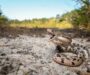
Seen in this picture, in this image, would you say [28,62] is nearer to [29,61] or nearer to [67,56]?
[29,61]

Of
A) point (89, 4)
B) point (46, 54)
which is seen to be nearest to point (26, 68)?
point (46, 54)

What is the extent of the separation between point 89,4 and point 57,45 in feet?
16.0

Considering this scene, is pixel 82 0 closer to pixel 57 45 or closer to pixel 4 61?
pixel 57 45

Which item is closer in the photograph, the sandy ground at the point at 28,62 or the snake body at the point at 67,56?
the sandy ground at the point at 28,62

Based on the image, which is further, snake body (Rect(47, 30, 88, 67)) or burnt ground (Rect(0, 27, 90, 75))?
snake body (Rect(47, 30, 88, 67))

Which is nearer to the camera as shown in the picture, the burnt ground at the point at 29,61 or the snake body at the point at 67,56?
the burnt ground at the point at 29,61

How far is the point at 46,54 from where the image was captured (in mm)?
8383

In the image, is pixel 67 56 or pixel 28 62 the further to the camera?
pixel 67 56

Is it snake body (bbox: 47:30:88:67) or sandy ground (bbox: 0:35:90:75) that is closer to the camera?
sandy ground (bbox: 0:35:90:75)

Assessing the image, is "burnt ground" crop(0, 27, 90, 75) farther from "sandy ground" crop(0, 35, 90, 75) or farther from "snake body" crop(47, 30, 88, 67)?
"snake body" crop(47, 30, 88, 67)

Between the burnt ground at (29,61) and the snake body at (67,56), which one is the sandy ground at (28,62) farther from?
the snake body at (67,56)

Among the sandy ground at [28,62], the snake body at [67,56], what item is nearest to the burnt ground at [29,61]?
the sandy ground at [28,62]

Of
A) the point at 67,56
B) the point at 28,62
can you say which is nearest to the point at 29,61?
the point at 28,62

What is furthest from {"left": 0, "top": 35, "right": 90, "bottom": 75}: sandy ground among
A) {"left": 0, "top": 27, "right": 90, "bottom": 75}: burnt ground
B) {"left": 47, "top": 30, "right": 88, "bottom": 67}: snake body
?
{"left": 47, "top": 30, "right": 88, "bottom": 67}: snake body
